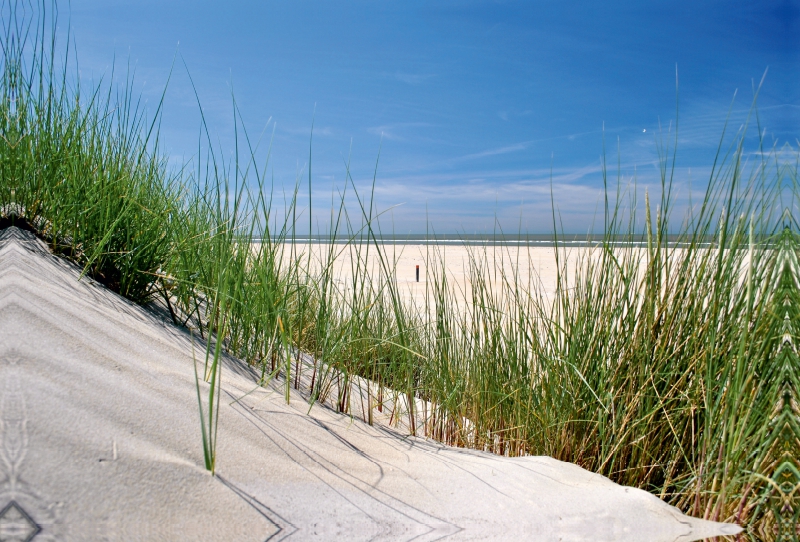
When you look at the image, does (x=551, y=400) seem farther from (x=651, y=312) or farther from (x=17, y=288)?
(x=17, y=288)

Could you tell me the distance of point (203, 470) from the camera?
38.4 inches

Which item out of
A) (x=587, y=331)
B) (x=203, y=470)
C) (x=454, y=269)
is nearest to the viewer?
(x=203, y=470)

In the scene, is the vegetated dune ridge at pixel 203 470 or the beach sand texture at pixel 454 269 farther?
the beach sand texture at pixel 454 269

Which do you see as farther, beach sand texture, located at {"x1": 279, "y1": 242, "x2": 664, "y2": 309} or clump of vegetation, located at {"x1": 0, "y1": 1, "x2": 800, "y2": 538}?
beach sand texture, located at {"x1": 279, "y1": 242, "x2": 664, "y2": 309}

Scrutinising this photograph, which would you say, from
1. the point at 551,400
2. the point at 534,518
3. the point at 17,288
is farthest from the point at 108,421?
the point at 551,400

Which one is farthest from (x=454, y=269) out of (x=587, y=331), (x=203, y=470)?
(x=203, y=470)

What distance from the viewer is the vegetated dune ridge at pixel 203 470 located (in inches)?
33.5

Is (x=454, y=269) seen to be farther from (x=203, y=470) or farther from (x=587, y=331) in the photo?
(x=203, y=470)

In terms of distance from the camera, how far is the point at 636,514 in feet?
3.80

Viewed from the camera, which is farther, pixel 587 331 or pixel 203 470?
pixel 587 331

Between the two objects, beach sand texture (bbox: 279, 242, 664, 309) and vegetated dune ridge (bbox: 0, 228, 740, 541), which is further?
beach sand texture (bbox: 279, 242, 664, 309)

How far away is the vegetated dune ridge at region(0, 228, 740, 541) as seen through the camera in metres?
0.85

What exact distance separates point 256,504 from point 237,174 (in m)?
1.23

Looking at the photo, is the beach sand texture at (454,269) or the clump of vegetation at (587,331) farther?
the beach sand texture at (454,269)
